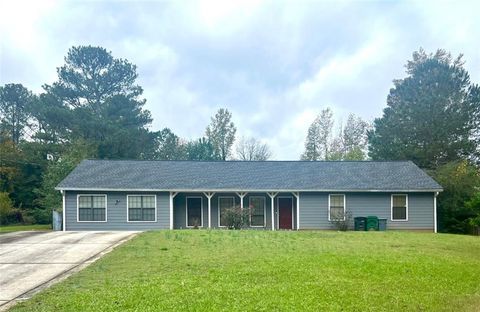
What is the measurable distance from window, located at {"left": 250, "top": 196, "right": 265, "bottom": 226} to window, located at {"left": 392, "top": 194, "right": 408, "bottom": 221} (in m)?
7.06

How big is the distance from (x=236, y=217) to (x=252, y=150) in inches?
1176

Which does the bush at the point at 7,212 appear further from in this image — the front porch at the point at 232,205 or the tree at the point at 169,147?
the tree at the point at 169,147

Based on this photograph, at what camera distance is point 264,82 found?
99.2ft

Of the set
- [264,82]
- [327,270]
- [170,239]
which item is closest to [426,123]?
[264,82]

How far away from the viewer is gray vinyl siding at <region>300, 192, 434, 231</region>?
2200 cm

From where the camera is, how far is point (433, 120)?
32750 mm

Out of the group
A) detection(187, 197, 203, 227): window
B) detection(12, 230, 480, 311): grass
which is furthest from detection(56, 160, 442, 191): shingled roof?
detection(12, 230, 480, 311): grass

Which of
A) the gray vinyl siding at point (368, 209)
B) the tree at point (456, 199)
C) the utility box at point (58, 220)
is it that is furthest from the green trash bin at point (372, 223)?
the utility box at point (58, 220)

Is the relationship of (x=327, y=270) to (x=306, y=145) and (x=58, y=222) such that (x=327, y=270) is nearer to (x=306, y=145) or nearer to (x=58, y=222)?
(x=58, y=222)

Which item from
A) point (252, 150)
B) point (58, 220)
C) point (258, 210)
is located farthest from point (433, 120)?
point (58, 220)

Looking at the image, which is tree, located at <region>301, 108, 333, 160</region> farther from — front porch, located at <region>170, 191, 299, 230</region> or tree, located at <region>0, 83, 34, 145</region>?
tree, located at <region>0, 83, 34, 145</region>

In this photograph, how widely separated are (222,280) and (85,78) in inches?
1474

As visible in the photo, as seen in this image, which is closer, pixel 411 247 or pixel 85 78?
pixel 411 247

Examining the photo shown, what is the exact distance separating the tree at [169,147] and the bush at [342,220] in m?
27.8
